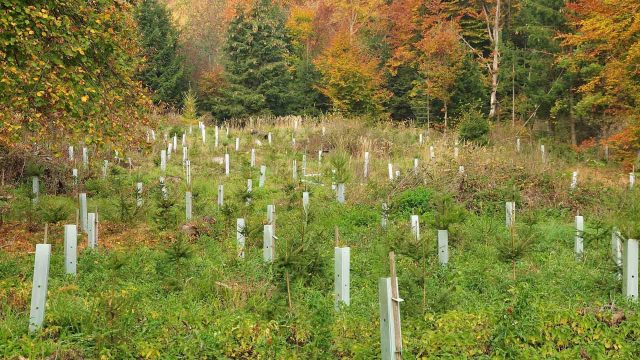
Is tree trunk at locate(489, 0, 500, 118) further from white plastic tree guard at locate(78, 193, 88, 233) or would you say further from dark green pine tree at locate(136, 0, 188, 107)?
white plastic tree guard at locate(78, 193, 88, 233)

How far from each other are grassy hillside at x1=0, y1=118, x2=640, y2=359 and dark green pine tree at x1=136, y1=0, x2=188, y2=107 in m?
27.6

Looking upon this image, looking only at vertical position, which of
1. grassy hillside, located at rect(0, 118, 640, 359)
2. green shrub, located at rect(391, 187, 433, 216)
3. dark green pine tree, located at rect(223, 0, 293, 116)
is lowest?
grassy hillside, located at rect(0, 118, 640, 359)

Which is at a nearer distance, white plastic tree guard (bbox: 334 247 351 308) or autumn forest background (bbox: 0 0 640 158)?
white plastic tree guard (bbox: 334 247 351 308)

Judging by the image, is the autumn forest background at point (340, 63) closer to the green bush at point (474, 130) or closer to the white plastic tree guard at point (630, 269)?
the green bush at point (474, 130)

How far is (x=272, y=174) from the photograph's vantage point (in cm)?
2186

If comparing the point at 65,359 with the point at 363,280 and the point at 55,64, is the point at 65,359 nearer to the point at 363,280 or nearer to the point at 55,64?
the point at 363,280

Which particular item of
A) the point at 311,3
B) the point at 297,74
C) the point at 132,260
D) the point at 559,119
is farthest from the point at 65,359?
the point at 311,3

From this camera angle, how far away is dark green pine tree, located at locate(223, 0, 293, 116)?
42.2 m

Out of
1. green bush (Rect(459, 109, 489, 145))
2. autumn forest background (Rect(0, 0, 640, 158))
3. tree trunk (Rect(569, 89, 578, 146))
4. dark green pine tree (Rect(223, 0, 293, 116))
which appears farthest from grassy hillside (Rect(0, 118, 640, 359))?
dark green pine tree (Rect(223, 0, 293, 116))

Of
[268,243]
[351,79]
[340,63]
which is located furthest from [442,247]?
[340,63]

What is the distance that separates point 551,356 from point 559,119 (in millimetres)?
28886

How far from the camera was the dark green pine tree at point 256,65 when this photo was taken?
139 ft

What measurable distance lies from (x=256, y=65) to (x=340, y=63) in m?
6.86

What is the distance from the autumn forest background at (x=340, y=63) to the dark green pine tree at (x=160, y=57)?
0.47 ft
